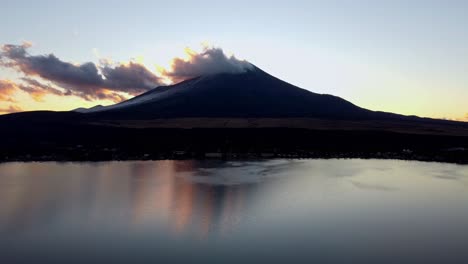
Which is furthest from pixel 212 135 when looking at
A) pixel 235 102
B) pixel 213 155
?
pixel 235 102

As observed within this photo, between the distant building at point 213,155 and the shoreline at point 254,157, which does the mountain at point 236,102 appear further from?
the shoreline at point 254,157

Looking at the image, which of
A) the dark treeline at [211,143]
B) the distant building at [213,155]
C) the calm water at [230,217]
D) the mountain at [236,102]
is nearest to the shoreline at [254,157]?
the distant building at [213,155]

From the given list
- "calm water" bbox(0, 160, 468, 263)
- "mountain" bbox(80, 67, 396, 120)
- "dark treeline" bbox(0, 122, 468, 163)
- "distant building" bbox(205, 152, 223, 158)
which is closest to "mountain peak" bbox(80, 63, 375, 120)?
"mountain" bbox(80, 67, 396, 120)

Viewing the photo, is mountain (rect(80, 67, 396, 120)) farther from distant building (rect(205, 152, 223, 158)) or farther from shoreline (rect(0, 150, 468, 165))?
shoreline (rect(0, 150, 468, 165))

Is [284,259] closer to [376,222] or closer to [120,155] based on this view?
[376,222]

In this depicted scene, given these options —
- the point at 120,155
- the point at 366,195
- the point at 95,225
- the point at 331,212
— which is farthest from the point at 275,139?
the point at 95,225

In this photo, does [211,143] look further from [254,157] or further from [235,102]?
[235,102]
